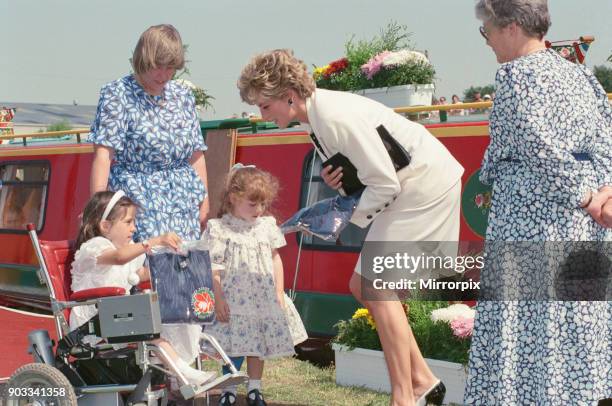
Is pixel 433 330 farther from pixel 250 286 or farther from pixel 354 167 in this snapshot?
pixel 354 167

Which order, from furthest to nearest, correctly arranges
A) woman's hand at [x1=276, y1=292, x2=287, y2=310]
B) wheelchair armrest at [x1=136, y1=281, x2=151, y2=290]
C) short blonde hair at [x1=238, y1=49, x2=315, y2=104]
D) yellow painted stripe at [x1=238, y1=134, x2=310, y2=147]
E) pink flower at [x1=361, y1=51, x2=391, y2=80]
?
1. yellow painted stripe at [x1=238, y1=134, x2=310, y2=147]
2. pink flower at [x1=361, y1=51, x2=391, y2=80]
3. woman's hand at [x1=276, y1=292, x2=287, y2=310]
4. wheelchair armrest at [x1=136, y1=281, x2=151, y2=290]
5. short blonde hair at [x1=238, y1=49, x2=315, y2=104]

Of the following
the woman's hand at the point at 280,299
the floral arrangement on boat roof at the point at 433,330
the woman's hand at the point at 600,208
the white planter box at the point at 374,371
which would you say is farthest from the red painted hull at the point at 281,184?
the woman's hand at the point at 600,208

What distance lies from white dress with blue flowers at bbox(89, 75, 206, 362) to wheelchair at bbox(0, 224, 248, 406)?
323mm

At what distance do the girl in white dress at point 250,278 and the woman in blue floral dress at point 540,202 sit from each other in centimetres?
193

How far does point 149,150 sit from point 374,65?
2857mm

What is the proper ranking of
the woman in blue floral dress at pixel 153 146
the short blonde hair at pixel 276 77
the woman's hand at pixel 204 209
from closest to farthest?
the short blonde hair at pixel 276 77 < the woman in blue floral dress at pixel 153 146 < the woman's hand at pixel 204 209

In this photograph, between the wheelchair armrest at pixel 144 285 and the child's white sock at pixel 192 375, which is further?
the wheelchair armrest at pixel 144 285

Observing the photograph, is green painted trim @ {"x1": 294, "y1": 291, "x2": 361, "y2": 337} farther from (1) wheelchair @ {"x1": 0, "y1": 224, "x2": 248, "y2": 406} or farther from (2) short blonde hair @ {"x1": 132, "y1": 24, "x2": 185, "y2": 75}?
(2) short blonde hair @ {"x1": 132, "y1": 24, "x2": 185, "y2": 75}

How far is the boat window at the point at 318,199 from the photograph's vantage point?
759cm

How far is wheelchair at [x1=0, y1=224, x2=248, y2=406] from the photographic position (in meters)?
4.45

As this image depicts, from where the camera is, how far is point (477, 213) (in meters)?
6.99

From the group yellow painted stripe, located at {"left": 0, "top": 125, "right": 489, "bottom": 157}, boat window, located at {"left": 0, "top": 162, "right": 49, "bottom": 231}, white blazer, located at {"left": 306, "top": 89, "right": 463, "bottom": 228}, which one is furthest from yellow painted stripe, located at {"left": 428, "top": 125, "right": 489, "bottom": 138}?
boat window, located at {"left": 0, "top": 162, "right": 49, "bottom": 231}

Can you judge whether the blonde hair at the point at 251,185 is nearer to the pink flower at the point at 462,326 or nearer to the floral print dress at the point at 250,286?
the floral print dress at the point at 250,286

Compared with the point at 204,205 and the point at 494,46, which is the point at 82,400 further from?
the point at 494,46
